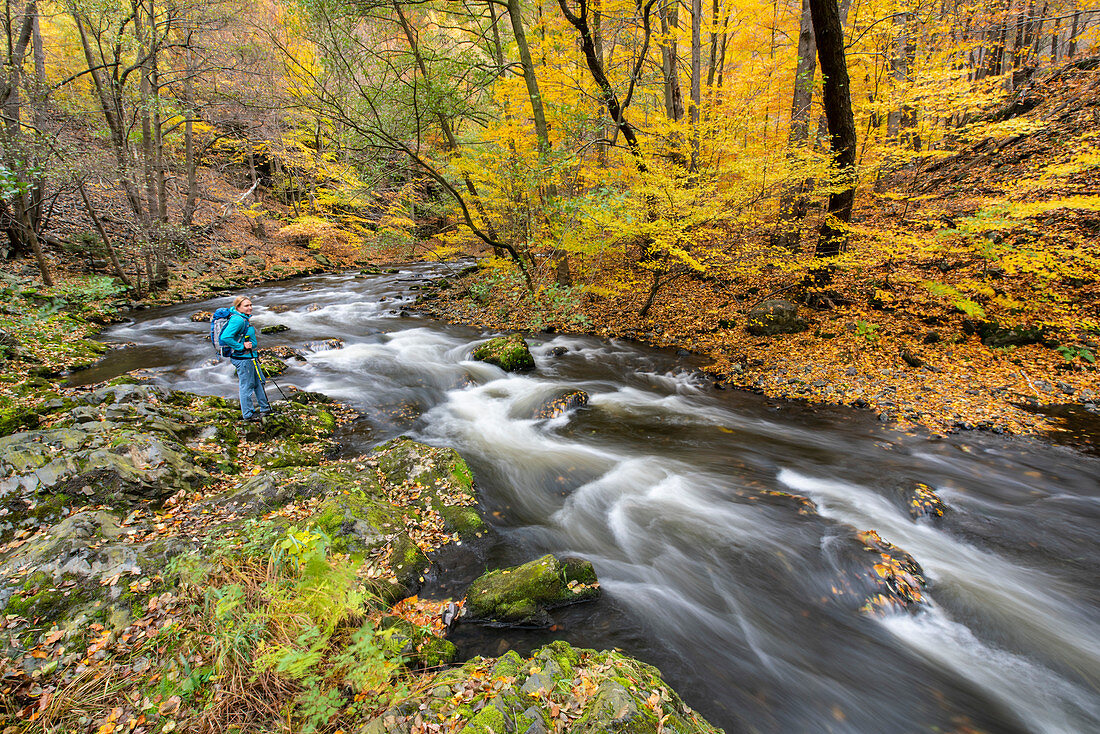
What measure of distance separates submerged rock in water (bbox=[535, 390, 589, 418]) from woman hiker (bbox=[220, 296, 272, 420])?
4735 millimetres

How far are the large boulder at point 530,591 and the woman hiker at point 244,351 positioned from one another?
16.1 feet

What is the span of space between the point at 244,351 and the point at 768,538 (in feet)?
25.6

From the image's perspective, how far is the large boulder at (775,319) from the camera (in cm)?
1003

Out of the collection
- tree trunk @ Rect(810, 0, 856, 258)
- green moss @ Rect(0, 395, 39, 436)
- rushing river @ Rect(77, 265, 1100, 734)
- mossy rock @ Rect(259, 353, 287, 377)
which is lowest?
rushing river @ Rect(77, 265, 1100, 734)

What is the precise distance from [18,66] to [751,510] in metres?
19.6

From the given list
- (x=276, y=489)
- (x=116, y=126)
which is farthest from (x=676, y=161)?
(x=116, y=126)

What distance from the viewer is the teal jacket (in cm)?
641

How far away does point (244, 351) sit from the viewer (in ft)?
21.6

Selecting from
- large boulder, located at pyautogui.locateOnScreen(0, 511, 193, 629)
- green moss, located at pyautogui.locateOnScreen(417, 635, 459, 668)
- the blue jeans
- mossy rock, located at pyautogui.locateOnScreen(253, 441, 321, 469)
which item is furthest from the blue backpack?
green moss, located at pyautogui.locateOnScreen(417, 635, 459, 668)

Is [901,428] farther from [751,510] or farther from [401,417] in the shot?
[401,417]

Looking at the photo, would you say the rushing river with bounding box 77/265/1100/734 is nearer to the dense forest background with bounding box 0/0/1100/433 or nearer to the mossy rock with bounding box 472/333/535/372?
the mossy rock with bounding box 472/333/535/372

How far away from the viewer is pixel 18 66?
11.0m

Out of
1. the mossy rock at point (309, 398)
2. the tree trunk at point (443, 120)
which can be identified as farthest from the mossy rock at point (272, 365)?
the tree trunk at point (443, 120)

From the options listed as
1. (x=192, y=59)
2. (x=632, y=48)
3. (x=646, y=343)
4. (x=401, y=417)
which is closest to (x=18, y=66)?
(x=192, y=59)
